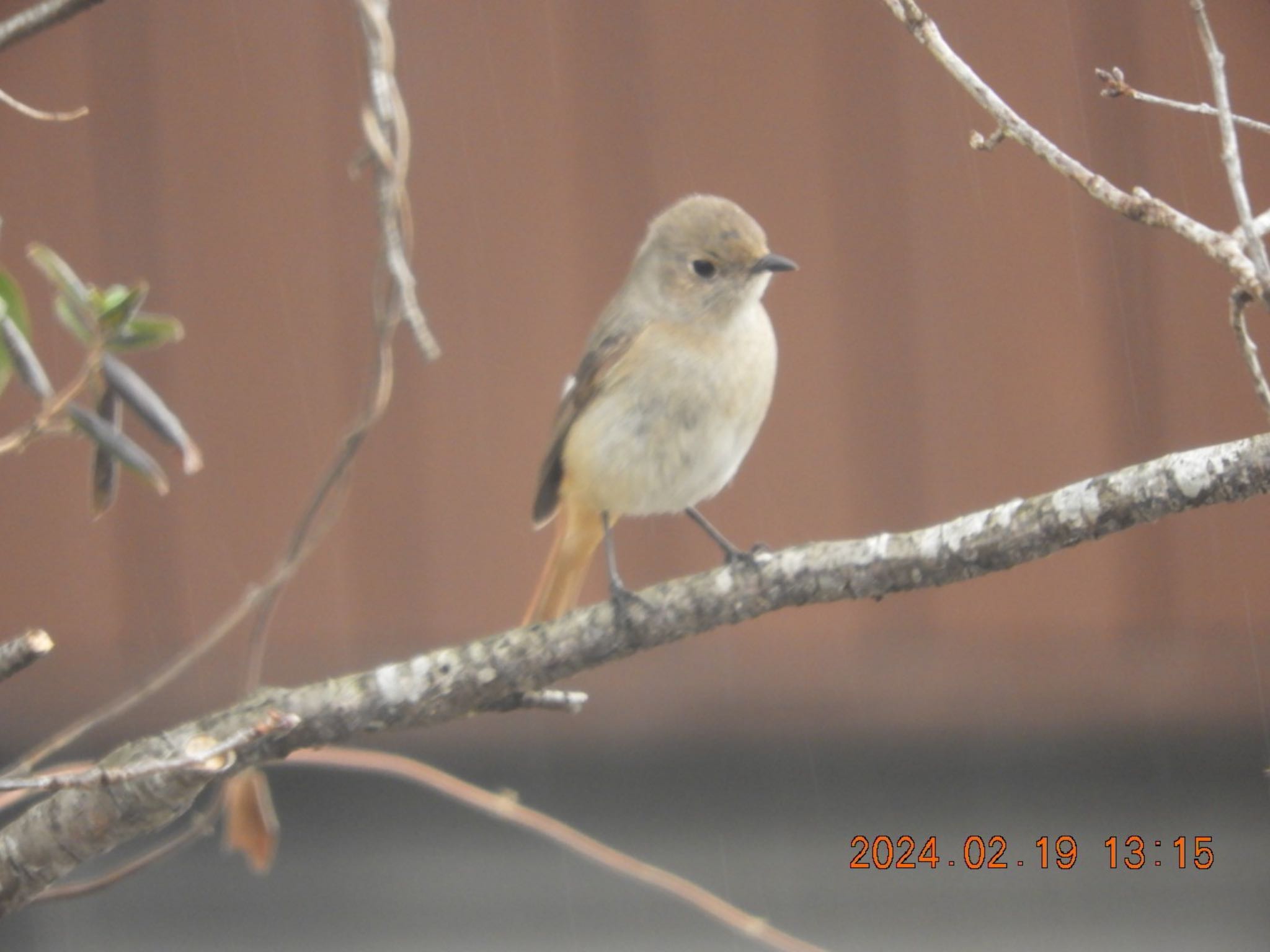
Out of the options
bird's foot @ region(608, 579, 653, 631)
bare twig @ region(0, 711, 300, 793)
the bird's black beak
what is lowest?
bare twig @ region(0, 711, 300, 793)

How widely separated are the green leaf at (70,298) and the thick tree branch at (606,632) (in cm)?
54

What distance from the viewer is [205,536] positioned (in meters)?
4.77

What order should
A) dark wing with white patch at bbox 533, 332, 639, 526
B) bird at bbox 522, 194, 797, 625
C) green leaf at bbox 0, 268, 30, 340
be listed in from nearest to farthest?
green leaf at bbox 0, 268, 30, 340, bird at bbox 522, 194, 797, 625, dark wing with white patch at bbox 533, 332, 639, 526

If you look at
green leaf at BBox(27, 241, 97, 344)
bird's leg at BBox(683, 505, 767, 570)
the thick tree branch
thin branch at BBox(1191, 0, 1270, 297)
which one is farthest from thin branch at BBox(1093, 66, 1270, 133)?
green leaf at BBox(27, 241, 97, 344)

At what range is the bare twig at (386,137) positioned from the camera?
157 centimetres

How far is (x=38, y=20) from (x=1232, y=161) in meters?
1.32

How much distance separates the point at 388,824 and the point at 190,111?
2.48 meters

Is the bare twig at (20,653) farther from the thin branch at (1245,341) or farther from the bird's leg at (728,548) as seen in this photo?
the thin branch at (1245,341)

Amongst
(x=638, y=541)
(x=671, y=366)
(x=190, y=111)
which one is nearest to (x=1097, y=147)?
(x=638, y=541)

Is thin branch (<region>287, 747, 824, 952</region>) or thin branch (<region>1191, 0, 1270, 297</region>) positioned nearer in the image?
thin branch (<region>1191, 0, 1270, 297</region>)

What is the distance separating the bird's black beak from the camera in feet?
10.0

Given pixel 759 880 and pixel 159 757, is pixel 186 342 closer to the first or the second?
pixel 759 880

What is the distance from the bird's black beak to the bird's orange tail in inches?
25.6

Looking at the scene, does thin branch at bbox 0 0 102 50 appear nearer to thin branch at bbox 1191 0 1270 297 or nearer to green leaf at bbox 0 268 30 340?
green leaf at bbox 0 268 30 340
